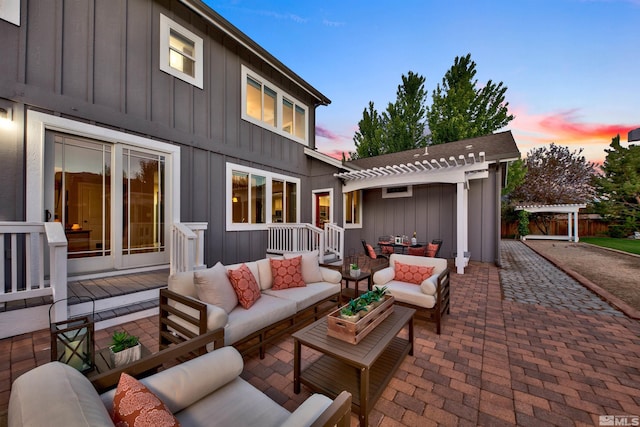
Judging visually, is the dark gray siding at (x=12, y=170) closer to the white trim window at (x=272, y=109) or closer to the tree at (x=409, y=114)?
the white trim window at (x=272, y=109)

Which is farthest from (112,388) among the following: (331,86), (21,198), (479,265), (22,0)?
(331,86)

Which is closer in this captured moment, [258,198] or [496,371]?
[496,371]

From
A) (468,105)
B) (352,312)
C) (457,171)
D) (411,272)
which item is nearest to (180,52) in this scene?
(352,312)

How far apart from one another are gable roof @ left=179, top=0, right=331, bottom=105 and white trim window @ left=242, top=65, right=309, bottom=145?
1.56ft

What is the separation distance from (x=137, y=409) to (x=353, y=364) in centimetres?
137

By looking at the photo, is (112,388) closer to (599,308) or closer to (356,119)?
(599,308)

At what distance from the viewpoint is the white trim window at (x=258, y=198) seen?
6.17m

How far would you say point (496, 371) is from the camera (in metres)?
2.48

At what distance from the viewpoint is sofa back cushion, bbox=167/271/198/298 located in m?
2.65

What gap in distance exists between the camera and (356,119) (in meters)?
19.5

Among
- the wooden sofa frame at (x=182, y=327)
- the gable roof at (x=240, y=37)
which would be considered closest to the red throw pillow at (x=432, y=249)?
the wooden sofa frame at (x=182, y=327)

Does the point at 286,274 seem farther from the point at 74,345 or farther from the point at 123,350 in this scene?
the point at 74,345

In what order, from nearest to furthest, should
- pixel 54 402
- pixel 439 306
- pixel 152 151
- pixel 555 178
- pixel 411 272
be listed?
pixel 54 402 < pixel 439 306 < pixel 411 272 < pixel 152 151 < pixel 555 178

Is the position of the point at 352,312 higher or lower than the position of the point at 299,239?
lower
